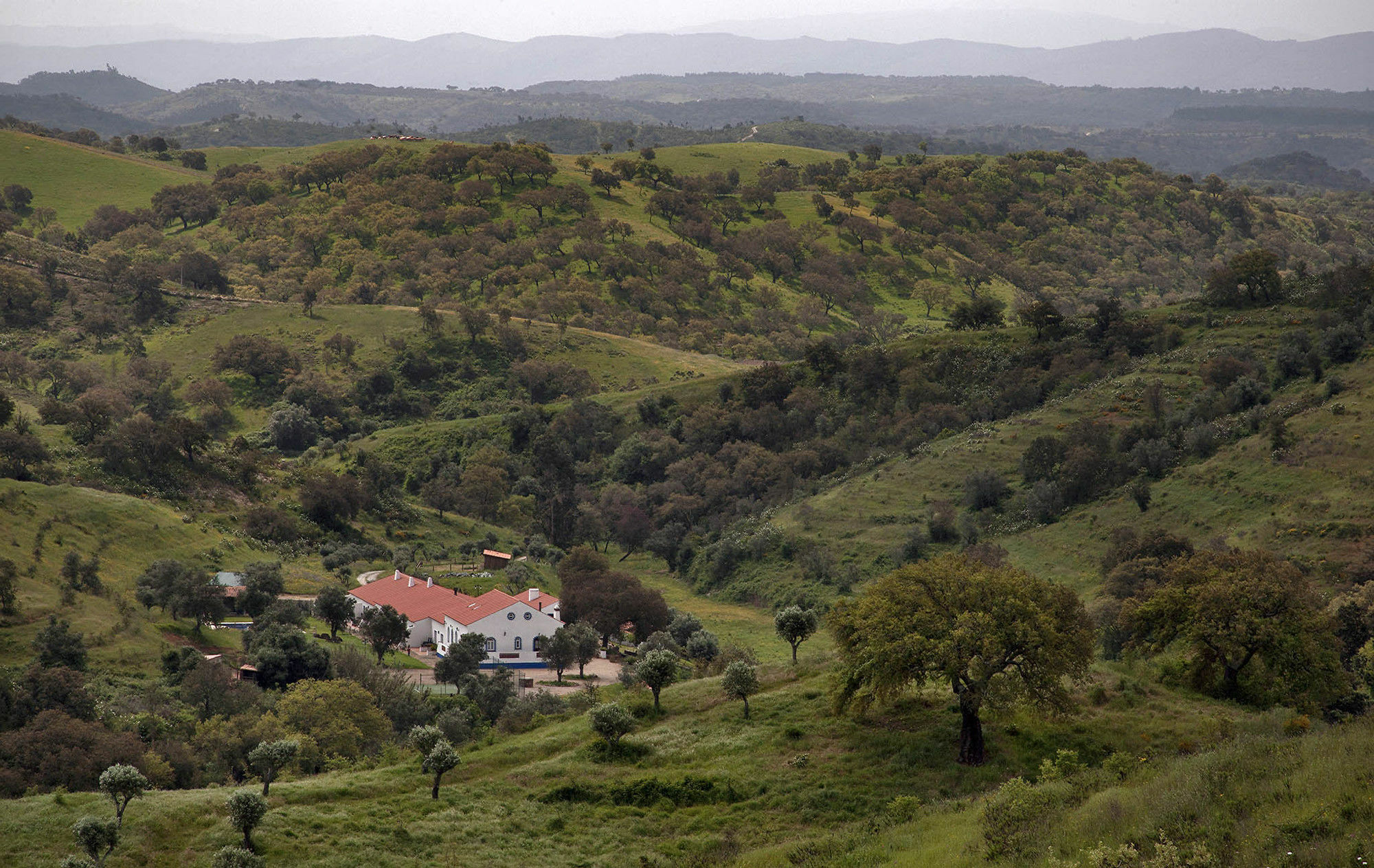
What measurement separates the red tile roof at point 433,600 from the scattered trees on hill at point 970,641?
29557 mm

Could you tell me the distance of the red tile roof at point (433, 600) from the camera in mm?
51750

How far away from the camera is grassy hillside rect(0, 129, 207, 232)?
144 metres

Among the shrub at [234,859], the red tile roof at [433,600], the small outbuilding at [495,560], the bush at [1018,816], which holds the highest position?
the bush at [1018,816]

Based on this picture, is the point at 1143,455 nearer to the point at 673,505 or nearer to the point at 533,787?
the point at 673,505

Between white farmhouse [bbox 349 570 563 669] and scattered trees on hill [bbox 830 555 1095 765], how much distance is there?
28.8 meters

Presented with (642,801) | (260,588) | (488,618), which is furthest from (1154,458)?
(260,588)

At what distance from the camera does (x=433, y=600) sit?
54938 mm

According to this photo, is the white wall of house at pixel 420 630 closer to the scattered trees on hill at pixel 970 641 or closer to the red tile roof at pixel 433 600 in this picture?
the red tile roof at pixel 433 600

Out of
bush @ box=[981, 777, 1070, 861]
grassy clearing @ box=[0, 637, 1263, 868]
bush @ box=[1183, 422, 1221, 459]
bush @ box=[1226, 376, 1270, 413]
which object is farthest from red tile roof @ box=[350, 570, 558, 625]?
bush @ box=[1226, 376, 1270, 413]

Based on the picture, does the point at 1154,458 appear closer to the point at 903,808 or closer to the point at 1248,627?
the point at 1248,627

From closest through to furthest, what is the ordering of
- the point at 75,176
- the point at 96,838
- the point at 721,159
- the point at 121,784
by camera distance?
the point at 96,838
the point at 121,784
the point at 75,176
the point at 721,159

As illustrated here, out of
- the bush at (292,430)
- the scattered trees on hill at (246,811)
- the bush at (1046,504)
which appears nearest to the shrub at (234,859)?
the scattered trees on hill at (246,811)

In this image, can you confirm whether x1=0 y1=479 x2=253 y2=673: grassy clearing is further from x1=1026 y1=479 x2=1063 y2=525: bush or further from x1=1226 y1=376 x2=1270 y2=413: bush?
x1=1226 y1=376 x2=1270 y2=413: bush

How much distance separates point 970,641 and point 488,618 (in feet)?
108
